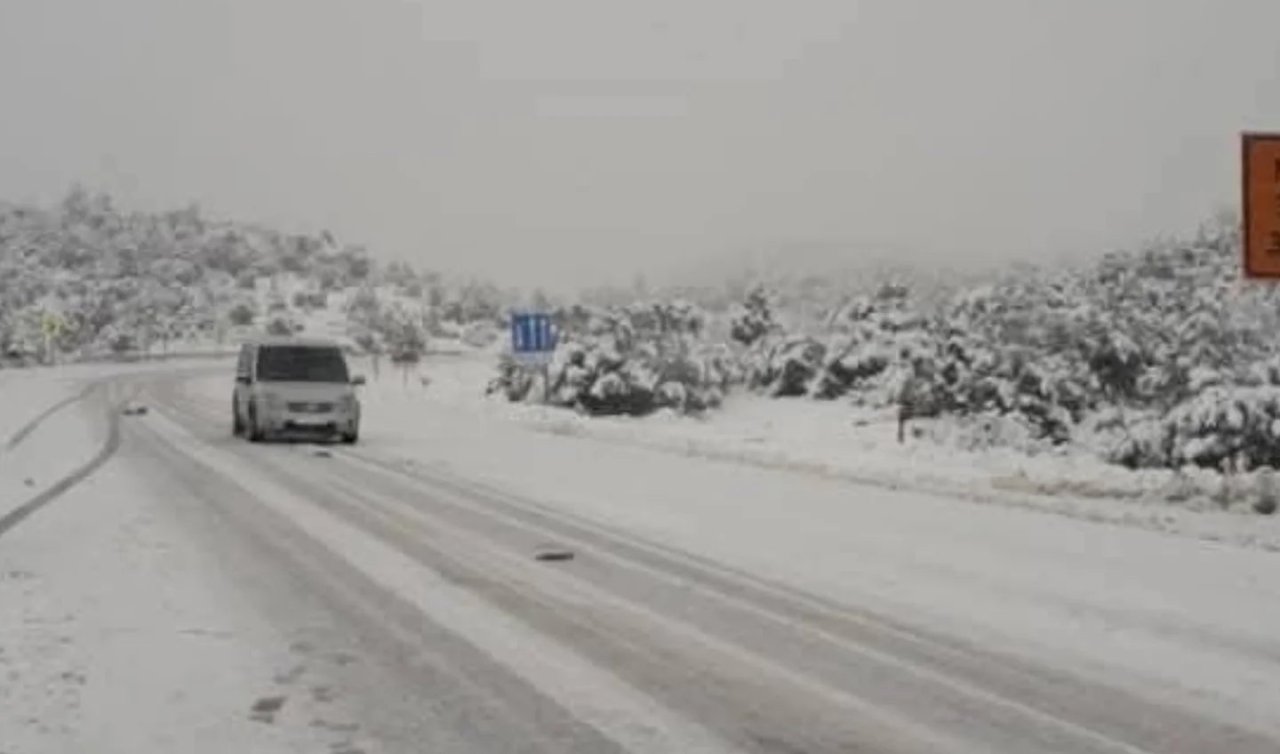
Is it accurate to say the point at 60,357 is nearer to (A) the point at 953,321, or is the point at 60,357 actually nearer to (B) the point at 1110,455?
(A) the point at 953,321

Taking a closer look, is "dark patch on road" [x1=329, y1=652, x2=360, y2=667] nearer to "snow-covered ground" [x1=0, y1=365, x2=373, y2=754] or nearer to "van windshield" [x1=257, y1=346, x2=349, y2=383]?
"snow-covered ground" [x1=0, y1=365, x2=373, y2=754]

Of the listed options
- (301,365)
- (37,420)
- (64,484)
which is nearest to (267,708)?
(64,484)

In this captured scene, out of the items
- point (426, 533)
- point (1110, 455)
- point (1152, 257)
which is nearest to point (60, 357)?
point (1152, 257)

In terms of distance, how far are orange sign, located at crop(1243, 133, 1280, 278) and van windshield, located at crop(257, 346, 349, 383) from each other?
2065 centimetres

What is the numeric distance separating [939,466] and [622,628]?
1632 centimetres

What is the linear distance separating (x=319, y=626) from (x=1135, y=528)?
29.1 ft

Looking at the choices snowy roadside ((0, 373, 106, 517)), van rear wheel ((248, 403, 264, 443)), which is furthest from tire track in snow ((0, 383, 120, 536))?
van rear wheel ((248, 403, 264, 443))

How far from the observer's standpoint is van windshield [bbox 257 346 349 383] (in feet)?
105

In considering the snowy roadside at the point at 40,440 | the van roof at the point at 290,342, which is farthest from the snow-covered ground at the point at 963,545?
the snowy roadside at the point at 40,440

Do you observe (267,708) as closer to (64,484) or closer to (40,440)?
(64,484)

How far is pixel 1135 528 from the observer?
52.1 ft

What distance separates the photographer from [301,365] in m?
32.5

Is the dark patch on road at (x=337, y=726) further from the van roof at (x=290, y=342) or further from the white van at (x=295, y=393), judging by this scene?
the van roof at (x=290, y=342)

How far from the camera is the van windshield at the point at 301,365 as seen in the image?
105 feet
